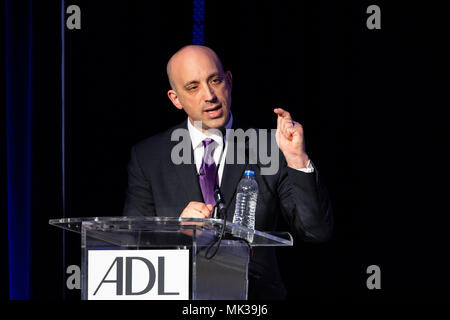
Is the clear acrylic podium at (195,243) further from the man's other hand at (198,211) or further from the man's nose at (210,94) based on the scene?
the man's nose at (210,94)

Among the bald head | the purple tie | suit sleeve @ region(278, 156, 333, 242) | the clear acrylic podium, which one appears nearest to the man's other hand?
the clear acrylic podium

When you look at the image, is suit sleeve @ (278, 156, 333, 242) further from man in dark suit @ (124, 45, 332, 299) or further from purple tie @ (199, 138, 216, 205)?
purple tie @ (199, 138, 216, 205)

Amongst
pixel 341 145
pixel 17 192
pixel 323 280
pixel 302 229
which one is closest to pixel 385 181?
pixel 341 145

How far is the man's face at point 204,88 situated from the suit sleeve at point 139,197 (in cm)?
37

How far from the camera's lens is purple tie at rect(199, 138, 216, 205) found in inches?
108

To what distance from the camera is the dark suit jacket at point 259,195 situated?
2416 millimetres

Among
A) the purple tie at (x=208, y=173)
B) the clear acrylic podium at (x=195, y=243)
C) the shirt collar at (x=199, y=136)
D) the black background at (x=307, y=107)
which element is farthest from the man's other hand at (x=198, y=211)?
the black background at (x=307, y=107)

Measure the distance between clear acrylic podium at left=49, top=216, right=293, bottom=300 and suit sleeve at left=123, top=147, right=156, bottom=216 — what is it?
1059 millimetres

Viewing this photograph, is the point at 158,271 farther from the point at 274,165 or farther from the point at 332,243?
the point at 332,243

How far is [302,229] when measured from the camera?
2.47 meters

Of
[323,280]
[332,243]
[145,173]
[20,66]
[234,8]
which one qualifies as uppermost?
[234,8]

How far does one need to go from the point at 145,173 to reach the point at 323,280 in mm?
1327

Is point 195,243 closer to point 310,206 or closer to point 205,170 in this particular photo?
point 310,206

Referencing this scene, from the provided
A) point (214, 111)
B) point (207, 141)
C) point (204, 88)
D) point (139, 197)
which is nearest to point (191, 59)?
point (204, 88)
